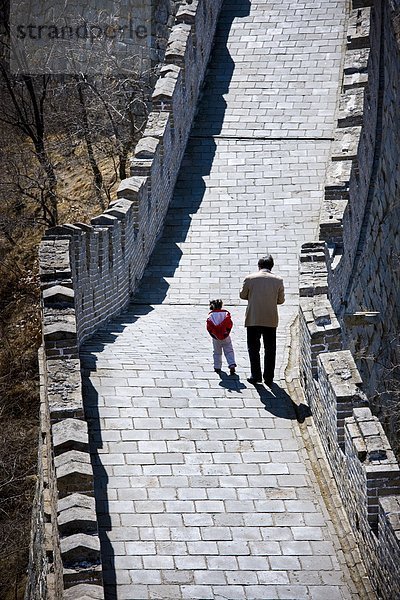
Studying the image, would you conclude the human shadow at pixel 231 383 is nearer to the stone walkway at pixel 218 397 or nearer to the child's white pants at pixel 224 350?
the stone walkway at pixel 218 397

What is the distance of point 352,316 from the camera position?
752 inches

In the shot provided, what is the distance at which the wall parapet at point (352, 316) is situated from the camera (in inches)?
463

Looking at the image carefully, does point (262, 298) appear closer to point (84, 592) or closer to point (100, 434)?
point (100, 434)

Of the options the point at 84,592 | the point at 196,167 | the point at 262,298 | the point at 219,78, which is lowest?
the point at 84,592

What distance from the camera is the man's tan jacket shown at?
1433 centimetres

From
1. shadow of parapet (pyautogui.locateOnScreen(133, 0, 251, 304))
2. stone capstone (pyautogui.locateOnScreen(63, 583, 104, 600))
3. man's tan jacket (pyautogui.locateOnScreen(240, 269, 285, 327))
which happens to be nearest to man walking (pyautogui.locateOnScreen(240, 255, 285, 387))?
man's tan jacket (pyautogui.locateOnScreen(240, 269, 285, 327))

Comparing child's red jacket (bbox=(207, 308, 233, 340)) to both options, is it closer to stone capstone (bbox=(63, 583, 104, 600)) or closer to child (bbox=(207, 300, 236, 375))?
child (bbox=(207, 300, 236, 375))

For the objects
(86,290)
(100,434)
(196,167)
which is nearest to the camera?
(100,434)

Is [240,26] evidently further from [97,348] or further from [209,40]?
[97,348]

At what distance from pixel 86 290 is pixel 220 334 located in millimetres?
2026

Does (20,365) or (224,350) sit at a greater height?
(224,350)

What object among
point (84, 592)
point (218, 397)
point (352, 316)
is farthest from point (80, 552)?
point (352, 316)

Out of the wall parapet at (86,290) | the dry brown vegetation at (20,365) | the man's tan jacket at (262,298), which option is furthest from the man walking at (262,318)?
the dry brown vegetation at (20,365)

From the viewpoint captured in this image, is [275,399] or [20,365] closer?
[275,399]
